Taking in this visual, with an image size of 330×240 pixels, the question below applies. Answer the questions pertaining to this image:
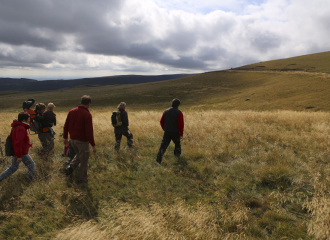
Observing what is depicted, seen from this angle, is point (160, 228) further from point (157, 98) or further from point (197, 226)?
point (157, 98)

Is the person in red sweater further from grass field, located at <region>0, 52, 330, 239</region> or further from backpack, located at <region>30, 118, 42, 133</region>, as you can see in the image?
backpack, located at <region>30, 118, 42, 133</region>

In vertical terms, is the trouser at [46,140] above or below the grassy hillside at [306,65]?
below

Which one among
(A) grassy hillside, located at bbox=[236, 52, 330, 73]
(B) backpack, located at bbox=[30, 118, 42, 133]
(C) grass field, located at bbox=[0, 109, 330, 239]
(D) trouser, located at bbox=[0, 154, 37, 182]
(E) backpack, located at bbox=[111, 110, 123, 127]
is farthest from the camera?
(A) grassy hillside, located at bbox=[236, 52, 330, 73]

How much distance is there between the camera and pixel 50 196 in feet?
12.8

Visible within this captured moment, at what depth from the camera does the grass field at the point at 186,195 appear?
9.37 ft

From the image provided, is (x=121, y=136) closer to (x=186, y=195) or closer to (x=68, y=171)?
(x=68, y=171)

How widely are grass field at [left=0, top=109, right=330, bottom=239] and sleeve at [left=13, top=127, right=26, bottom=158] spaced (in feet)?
2.81

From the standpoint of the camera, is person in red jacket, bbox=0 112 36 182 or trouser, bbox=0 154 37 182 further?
trouser, bbox=0 154 37 182

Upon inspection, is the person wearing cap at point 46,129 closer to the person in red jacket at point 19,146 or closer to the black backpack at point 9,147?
the person in red jacket at point 19,146

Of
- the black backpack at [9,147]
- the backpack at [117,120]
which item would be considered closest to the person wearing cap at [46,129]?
the black backpack at [9,147]

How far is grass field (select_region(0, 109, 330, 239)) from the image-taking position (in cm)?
286

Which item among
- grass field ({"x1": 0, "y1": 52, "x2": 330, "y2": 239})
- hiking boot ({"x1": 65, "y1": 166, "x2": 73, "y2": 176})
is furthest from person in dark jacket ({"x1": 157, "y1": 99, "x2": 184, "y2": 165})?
hiking boot ({"x1": 65, "y1": 166, "x2": 73, "y2": 176})

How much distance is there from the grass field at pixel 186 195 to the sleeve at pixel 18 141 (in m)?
0.86

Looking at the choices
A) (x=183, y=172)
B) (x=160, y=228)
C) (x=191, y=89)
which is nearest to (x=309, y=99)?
(x=191, y=89)
